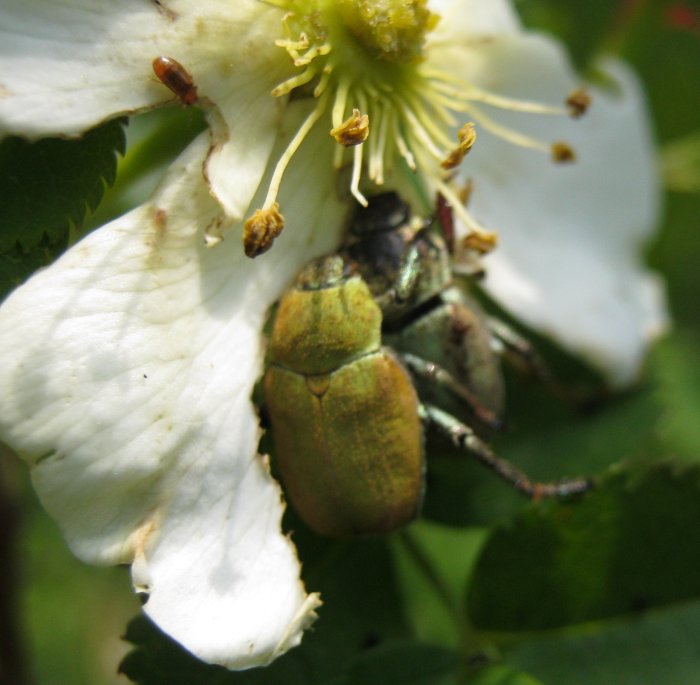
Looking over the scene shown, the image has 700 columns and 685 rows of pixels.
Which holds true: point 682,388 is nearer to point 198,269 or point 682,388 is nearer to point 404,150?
point 404,150

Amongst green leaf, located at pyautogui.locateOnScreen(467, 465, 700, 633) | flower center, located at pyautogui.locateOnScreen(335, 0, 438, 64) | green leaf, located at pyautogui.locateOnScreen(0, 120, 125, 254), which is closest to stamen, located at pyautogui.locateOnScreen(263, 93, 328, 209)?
flower center, located at pyautogui.locateOnScreen(335, 0, 438, 64)

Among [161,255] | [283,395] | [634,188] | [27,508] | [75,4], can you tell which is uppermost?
[75,4]

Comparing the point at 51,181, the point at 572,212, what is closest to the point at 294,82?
the point at 51,181

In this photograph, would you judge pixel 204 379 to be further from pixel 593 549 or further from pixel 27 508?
pixel 27 508

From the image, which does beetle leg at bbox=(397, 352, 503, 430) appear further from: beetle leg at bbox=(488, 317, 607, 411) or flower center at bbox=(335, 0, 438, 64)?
flower center at bbox=(335, 0, 438, 64)

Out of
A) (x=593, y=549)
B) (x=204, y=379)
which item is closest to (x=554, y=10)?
(x=593, y=549)

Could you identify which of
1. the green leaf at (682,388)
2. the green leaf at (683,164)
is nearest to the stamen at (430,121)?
the green leaf at (682,388)
